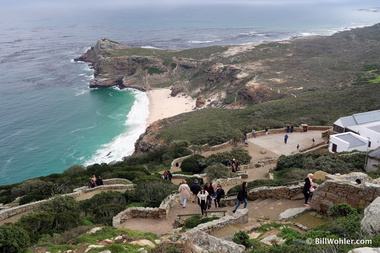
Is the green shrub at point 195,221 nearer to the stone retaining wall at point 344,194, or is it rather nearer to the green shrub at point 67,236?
the green shrub at point 67,236

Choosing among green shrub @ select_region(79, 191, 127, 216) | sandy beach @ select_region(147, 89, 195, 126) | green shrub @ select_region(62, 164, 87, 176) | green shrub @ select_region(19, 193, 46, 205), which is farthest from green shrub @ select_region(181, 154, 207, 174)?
sandy beach @ select_region(147, 89, 195, 126)

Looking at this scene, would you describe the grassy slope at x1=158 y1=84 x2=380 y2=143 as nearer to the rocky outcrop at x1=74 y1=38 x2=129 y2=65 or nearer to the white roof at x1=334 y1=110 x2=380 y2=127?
the white roof at x1=334 y1=110 x2=380 y2=127

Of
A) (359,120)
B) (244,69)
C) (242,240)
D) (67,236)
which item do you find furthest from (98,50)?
(242,240)

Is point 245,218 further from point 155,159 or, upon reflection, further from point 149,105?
point 149,105

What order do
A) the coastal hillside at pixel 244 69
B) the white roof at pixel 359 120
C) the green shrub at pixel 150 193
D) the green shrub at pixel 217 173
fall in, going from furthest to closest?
the coastal hillside at pixel 244 69 < the white roof at pixel 359 120 < the green shrub at pixel 217 173 < the green shrub at pixel 150 193

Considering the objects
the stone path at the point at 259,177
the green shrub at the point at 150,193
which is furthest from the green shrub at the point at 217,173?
the green shrub at the point at 150,193

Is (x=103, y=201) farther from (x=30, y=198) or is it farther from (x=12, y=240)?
(x=12, y=240)

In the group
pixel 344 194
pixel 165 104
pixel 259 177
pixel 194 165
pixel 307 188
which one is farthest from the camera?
pixel 165 104
